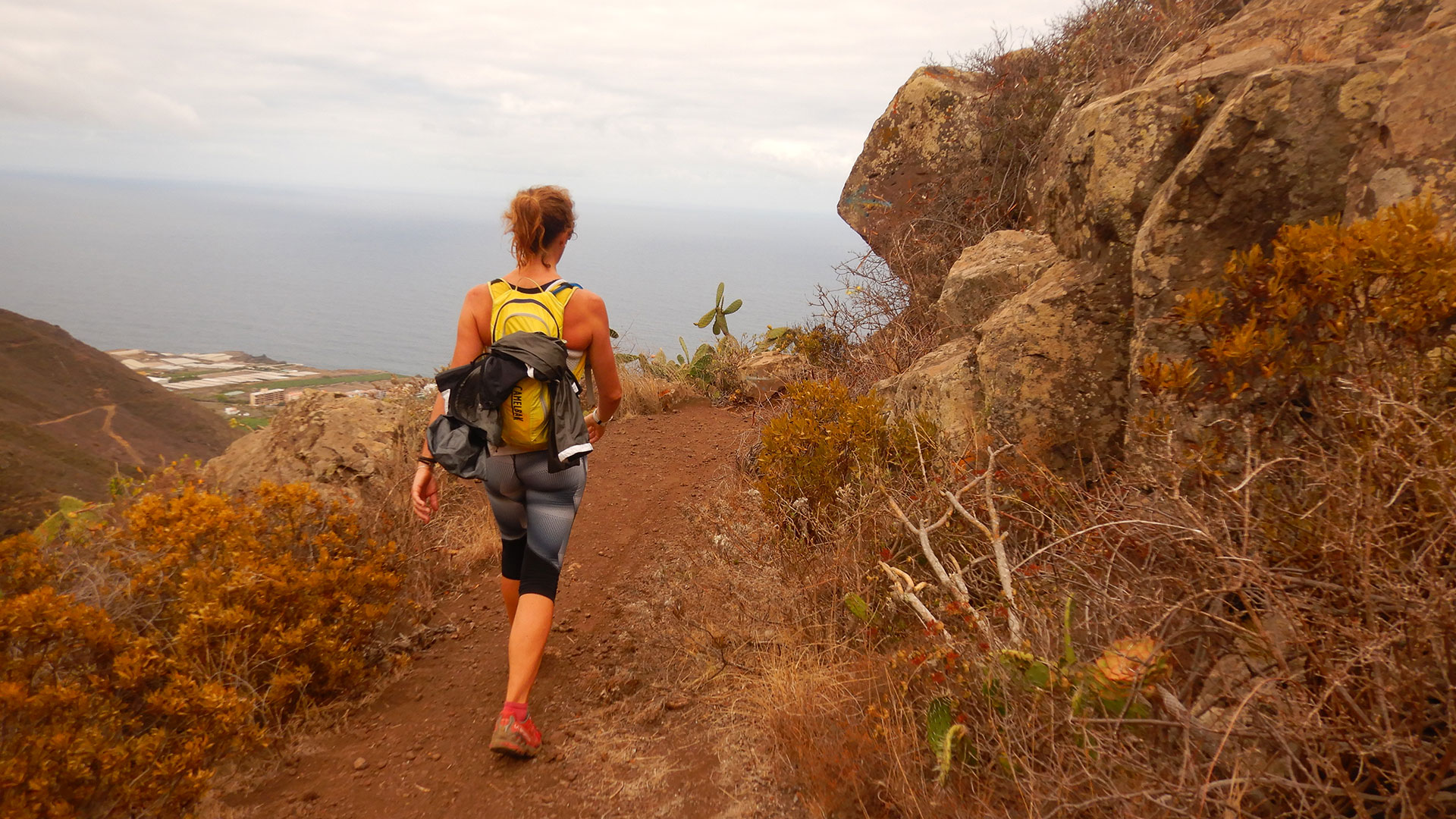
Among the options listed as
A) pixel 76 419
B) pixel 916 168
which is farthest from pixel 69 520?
pixel 76 419

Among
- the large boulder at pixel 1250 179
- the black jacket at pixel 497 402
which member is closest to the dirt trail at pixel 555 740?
the black jacket at pixel 497 402

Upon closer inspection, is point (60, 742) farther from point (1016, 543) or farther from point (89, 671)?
point (1016, 543)

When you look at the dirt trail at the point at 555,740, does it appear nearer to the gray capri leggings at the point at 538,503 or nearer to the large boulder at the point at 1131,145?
the gray capri leggings at the point at 538,503

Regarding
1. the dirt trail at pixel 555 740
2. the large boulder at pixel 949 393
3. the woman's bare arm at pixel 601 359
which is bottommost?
the dirt trail at pixel 555 740

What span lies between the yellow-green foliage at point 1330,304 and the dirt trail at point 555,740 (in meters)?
2.09

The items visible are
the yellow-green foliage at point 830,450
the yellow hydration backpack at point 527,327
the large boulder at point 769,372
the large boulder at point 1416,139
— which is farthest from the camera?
the large boulder at point 769,372

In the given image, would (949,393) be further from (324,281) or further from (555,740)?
(324,281)

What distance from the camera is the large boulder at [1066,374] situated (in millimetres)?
3789

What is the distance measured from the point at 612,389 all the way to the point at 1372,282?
249cm

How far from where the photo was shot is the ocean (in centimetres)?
6506

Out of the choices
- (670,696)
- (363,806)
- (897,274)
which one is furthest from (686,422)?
(363,806)

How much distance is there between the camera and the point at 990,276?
4.95m

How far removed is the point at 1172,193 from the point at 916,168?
4955 mm

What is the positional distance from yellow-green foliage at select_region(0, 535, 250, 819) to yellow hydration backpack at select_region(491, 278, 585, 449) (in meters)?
1.40
